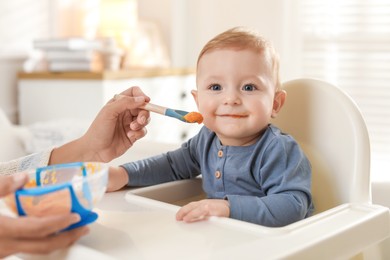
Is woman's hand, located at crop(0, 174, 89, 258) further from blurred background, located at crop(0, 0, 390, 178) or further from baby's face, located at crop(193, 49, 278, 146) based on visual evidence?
blurred background, located at crop(0, 0, 390, 178)

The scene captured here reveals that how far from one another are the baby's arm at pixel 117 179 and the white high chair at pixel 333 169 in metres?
0.04

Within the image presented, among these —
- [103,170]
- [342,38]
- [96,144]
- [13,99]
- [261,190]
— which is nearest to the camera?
[103,170]

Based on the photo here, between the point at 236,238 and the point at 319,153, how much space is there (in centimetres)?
43

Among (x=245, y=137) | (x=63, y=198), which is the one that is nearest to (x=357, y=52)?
(x=245, y=137)

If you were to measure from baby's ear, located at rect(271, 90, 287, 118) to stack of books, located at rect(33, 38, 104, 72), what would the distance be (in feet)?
5.99

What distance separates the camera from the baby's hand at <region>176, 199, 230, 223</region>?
Answer: 84 cm

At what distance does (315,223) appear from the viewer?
2.66 feet

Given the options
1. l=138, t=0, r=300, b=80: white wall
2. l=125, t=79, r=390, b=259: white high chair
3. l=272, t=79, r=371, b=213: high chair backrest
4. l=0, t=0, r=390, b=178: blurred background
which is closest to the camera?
l=125, t=79, r=390, b=259: white high chair

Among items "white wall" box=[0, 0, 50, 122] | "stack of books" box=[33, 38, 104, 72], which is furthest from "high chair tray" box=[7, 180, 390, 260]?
"white wall" box=[0, 0, 50, 122]

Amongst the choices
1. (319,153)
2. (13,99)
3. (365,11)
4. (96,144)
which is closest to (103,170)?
(96,144)

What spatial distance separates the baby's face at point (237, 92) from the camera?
1005 millimetres

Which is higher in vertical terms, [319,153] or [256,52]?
[256,52]

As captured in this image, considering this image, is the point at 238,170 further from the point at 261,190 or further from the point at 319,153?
the point at 319,153

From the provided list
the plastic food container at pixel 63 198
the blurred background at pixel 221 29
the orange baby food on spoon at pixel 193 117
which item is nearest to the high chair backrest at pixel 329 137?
the orange baby food on spoon at pixel 193 117
